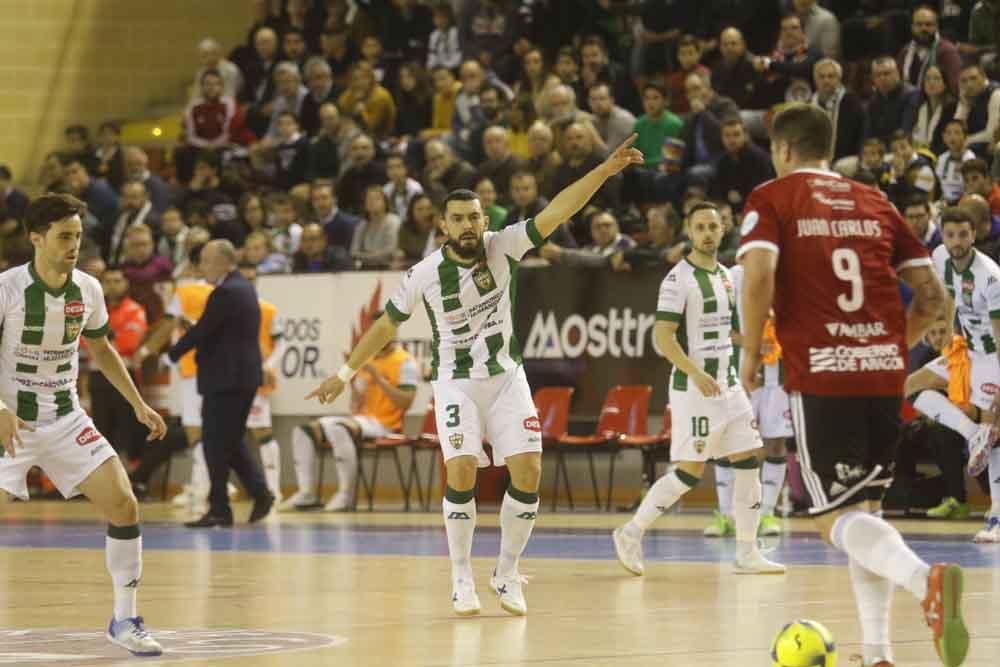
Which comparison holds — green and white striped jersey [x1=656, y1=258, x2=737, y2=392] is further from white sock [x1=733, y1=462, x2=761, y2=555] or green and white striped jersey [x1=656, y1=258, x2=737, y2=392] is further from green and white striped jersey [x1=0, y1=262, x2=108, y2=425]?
green and white striped jersey [x1=0, y1=262, x2=108, y2=425]

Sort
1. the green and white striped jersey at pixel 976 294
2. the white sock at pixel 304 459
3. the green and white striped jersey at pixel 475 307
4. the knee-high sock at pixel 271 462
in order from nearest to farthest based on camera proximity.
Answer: the green and white striped jersey at pixel 475 307 < the green and white striped jersey at pixel 976 294 < the knee-high sock at pixel 271 462 < the white sock at pixel 304 459

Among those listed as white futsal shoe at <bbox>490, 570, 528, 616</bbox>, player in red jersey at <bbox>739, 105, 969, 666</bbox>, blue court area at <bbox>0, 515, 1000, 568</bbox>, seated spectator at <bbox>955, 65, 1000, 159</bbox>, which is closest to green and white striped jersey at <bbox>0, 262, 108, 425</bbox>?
white futsal shoe at <bbox>490, 570, 528, 616</bbox>

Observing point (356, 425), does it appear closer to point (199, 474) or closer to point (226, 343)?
point (199, 474)

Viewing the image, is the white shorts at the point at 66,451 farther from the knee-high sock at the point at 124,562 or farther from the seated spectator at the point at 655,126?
the seated spectator at the point at 655,126

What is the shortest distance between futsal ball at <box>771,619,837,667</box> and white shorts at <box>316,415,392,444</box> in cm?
1368

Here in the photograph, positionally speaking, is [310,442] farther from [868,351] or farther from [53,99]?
[868,351]

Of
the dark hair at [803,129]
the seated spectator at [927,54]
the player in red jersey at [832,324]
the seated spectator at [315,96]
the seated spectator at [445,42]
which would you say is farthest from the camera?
the seated spectator at [315,96]

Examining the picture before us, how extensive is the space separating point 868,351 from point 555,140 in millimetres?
14480

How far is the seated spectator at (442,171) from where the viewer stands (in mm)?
21656

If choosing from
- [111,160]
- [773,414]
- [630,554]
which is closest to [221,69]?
[111,160]

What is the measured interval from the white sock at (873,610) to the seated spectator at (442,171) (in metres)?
14.6

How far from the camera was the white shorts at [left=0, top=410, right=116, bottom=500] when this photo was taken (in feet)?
29.6

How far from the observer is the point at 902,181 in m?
18.2

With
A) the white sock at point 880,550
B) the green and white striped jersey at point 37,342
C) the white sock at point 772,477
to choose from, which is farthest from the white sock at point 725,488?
the white sock at point 880,550
